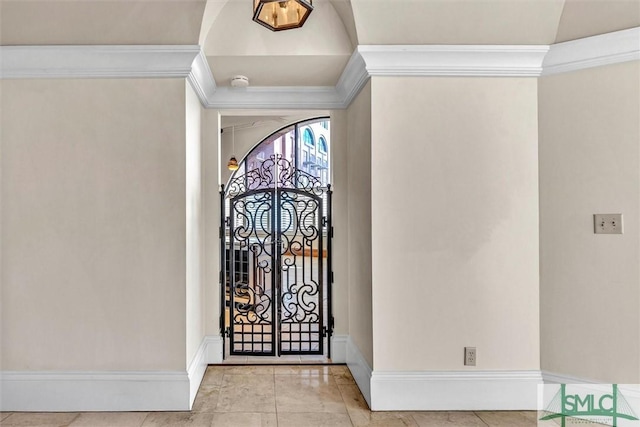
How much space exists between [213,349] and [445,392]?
6.71 feet

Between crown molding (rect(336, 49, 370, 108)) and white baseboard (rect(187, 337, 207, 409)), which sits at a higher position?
crown molding (rect(336, 49, 370, 108))

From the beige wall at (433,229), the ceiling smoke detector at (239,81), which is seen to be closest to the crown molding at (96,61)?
the ceiling smoke detector at (239,81)

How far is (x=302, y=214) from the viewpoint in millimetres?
3680

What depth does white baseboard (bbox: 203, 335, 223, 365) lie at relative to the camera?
3480 millimetres

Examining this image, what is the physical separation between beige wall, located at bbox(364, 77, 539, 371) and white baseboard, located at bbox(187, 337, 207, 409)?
1328 mm

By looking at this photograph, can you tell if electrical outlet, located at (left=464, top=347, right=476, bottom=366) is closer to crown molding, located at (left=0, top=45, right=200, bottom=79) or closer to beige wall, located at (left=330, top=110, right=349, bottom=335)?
beige wall, located at (left=330, top=110, right=349, bottom=335)

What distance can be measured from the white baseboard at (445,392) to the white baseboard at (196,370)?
129 cm

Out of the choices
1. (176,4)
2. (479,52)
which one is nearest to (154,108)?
(176,4)

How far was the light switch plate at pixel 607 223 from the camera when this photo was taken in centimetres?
249

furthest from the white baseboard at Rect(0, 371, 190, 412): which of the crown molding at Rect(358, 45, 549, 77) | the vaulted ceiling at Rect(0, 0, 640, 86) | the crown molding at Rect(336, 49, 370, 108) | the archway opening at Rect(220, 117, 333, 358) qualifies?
the crown molding at Rect(358, 45, 549, 77)

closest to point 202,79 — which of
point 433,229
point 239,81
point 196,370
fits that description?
point 239,81

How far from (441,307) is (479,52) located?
1.81 meters

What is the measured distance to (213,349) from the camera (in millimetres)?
3492

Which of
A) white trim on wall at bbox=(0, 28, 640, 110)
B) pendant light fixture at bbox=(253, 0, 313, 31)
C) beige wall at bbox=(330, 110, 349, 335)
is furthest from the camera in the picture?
beige wall at bbox=(330, 110, 349, 335)
